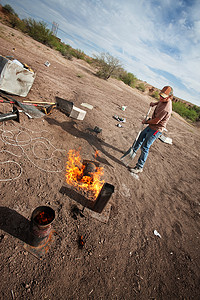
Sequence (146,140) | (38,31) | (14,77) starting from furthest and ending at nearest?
(38,31) → (14,77) → (146,140)

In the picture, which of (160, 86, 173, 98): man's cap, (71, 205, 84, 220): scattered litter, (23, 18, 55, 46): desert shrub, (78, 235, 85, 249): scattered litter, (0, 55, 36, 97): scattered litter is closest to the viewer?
(78, 235, 85, 249): scattered litter

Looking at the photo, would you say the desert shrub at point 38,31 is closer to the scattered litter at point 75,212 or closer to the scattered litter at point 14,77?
the scattered litter at point 14,77

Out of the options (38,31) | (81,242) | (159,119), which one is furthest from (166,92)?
(38,31)

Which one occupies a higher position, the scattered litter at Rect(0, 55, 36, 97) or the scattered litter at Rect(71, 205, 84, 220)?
the scattered litter at Rect(0, 55, 36, 97)

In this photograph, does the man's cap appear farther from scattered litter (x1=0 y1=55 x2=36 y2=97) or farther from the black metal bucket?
scattered litter (x1=0 y1=55 x2=36 y2=97)

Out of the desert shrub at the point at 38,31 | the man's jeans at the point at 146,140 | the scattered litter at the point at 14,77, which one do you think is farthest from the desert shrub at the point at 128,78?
the man's jeans at the point at 146,140

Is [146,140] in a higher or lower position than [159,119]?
lower

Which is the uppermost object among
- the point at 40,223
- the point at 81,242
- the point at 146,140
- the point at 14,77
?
the point at 146,140

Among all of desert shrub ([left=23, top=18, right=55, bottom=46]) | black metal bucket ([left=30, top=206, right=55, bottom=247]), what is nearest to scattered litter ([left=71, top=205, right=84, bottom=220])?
black metal bucket ([left=30, top=206, right=55, bottom=247])

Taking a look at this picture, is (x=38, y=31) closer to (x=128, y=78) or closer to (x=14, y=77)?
(x=128, y=78)

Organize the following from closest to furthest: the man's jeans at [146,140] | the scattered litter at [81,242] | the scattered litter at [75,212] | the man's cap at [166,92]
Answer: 1. the scattered litter at [81,242]
2. the scattered litter at [75,212]
3. the man's cap at [166,92]
4. the man's jeans at [146,140]

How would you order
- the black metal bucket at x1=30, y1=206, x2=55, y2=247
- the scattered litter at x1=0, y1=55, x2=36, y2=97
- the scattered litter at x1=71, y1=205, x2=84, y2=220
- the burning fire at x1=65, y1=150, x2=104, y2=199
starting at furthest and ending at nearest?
the scattered litter at x1=0, y1=55, x2=36, y2=97
the burning fire at x1=65, y1=150, x2=104, y2=199
the scattered litter at x1=71, y1=205, x2=84, y2=220
the black metal bucket at x1=30, y1=206, x2=55, y2=247

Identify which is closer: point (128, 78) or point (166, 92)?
point (166, 92)

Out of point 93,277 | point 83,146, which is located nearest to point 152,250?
point 93,277
